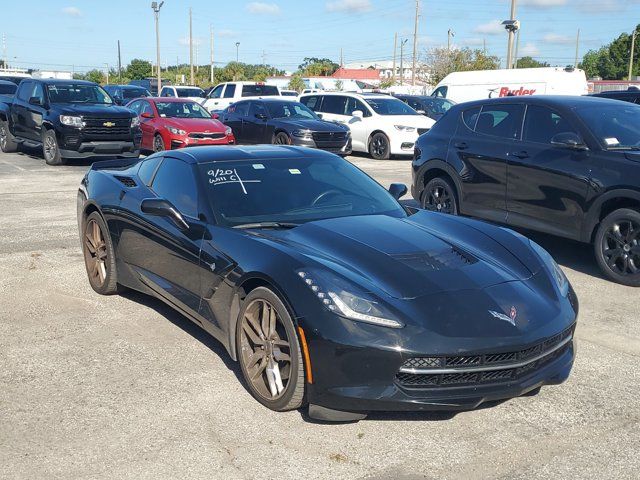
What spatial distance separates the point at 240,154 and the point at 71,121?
38.0ft

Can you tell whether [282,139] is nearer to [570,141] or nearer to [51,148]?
[51,148]

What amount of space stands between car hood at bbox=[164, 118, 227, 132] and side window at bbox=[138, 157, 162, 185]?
439 inches

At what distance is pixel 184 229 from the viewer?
5.02 m

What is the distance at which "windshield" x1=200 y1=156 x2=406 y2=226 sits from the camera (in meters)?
4.98

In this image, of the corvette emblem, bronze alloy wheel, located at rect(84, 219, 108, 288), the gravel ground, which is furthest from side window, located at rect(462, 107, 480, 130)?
the corvette emblem

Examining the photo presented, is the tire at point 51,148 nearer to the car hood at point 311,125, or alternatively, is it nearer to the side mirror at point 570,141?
the car hood at point 311,125

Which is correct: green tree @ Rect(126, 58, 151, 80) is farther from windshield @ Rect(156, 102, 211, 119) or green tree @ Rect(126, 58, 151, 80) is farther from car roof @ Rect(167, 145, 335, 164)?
car roof @ Rect(167, 145, 335, 164)

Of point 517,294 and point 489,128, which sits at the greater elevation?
point 489,128

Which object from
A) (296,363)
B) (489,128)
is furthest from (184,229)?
(489,128)

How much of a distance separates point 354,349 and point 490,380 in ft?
2.35

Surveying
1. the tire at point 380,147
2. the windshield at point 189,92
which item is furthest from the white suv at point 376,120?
the windshield at point 189,92

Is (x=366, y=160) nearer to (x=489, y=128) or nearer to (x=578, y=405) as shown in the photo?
(x=489, y=128)

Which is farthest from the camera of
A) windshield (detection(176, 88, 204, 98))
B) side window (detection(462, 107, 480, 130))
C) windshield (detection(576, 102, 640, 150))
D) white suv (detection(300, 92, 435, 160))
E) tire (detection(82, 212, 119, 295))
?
windshield (detection(176, 88, 204, 98))

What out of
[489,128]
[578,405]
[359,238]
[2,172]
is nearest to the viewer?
[578,405]
